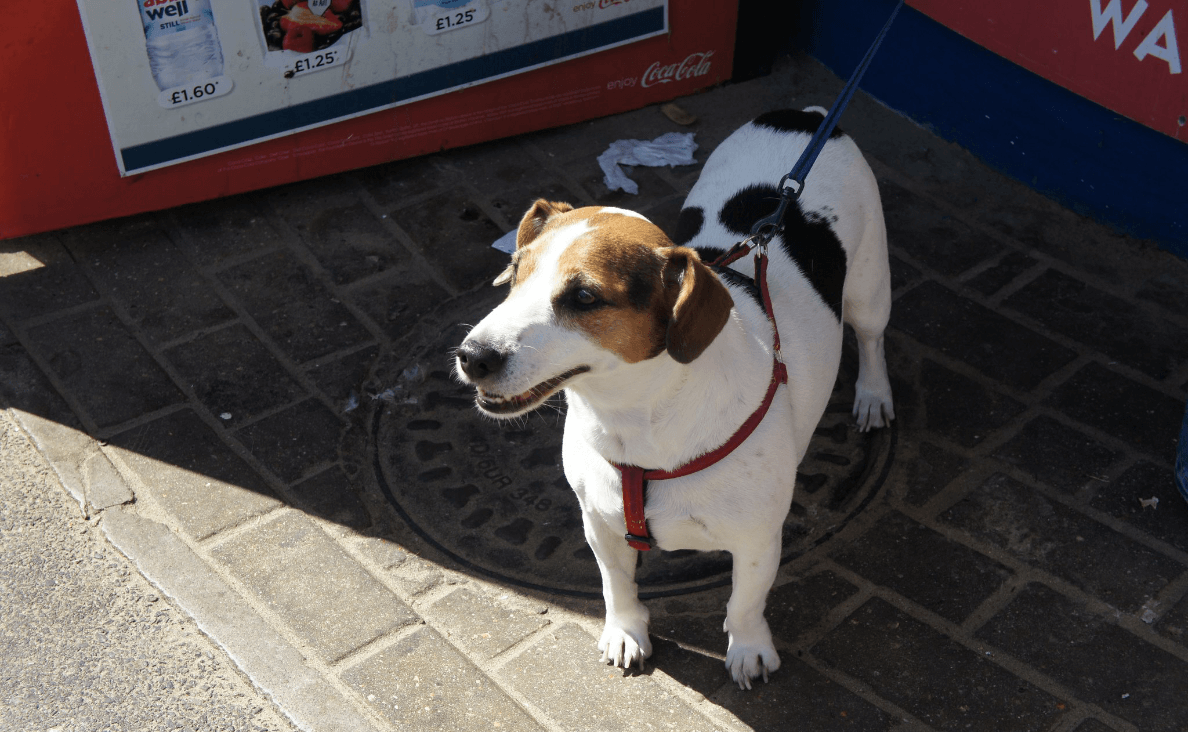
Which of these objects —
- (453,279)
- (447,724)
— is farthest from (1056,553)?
(453,279)

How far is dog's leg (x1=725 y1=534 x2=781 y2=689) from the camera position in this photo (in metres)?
3.49

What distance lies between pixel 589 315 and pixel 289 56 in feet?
12.1

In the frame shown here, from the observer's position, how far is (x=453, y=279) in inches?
222

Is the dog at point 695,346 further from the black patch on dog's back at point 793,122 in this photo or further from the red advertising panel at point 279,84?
the red advertising panel at point 279,84

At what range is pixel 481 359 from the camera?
2.71 m

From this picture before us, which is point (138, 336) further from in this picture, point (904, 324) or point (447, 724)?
point (904, 324)

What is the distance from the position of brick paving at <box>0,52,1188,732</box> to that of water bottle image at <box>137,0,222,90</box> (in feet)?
2.77

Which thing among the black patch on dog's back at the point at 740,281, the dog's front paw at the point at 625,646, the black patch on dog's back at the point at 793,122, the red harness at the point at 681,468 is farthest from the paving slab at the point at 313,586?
the black patch on dog's back at the point at 793,122

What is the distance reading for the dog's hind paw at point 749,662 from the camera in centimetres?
373

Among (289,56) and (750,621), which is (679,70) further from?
(750,621)

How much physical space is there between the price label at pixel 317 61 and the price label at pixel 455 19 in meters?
0.50

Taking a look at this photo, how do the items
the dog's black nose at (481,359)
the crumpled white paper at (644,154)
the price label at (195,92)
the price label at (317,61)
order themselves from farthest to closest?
1. the crumpled white paper at (644,154)
2. the price label at (317,61)
3. the price label at (195,92)
4. the dog's black nose at (481,359)

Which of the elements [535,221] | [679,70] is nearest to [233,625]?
[535,221]

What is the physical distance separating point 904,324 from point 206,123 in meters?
3.76
